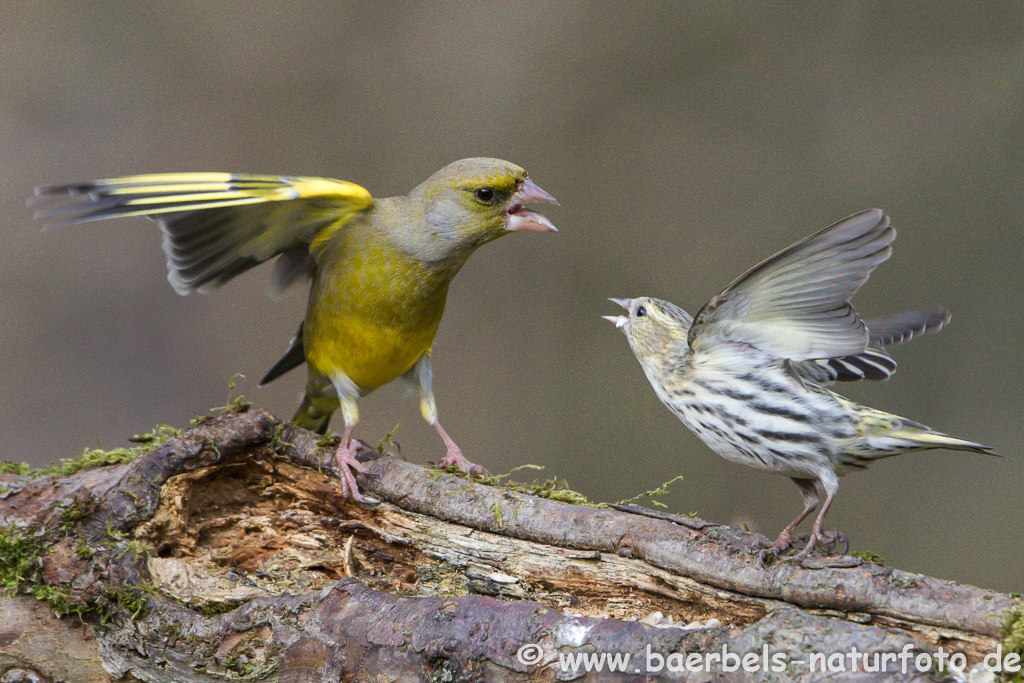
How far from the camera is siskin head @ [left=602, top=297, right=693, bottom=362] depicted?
14.0 feet

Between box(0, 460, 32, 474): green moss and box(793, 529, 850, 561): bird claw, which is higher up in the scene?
box(793, 529, 850, 561): bird claw

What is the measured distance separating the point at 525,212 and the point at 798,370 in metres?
1.65

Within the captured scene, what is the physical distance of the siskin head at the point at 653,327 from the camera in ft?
14.0

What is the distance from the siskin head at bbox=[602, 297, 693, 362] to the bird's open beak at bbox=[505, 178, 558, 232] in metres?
0.64

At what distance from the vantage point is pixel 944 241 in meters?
7.38

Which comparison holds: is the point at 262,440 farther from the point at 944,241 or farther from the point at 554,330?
the point at 944,241

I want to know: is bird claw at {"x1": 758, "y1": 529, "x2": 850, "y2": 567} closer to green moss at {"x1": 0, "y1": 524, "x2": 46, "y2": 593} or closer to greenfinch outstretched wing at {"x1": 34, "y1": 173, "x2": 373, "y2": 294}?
greenfinch outstretched wing at {"x1": 34, "y1": 173, "x2": 373, "y2": 294}

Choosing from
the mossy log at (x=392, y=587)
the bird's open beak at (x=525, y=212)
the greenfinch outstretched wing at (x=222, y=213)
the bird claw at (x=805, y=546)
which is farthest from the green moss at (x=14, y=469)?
the bird claw at (x=805, y=546)

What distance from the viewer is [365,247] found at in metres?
4.66

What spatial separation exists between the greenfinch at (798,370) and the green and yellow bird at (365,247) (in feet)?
3.97

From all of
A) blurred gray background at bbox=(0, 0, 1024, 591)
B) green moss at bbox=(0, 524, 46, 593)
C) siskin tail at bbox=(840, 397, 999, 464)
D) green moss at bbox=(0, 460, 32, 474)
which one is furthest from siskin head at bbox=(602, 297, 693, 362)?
blurred gray background at bbox=(0, 0, 1024, 591)

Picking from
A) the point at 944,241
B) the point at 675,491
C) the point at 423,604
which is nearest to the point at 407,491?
the point at 423,604

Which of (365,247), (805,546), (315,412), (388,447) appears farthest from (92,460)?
(805,546)

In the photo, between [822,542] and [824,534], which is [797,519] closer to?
[824,534]
